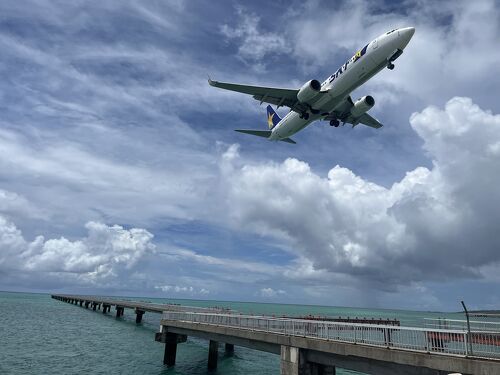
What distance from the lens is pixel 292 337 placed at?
2436 cm

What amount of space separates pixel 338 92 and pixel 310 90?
299cm

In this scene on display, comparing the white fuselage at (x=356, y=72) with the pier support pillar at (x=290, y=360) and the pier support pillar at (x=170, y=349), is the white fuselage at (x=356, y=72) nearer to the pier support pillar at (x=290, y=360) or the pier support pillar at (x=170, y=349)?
the pier support pillar at (x=290, y=360)

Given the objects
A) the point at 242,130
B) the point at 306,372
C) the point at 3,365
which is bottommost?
the point at 3,365

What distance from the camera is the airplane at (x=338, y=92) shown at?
35.8 meters

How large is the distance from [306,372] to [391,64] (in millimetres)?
28207

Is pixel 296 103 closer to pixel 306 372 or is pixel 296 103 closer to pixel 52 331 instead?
pixel 306 372

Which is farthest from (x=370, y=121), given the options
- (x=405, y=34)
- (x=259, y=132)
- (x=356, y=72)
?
(x=405, y=34)

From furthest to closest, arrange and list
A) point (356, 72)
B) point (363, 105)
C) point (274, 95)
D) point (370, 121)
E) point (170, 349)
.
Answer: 1. point (370, 121)
2. point (363, 105)
3. point (274, 95)
4. point (170, 349)
5. point (356, 72)

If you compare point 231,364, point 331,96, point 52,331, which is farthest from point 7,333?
point 331,96

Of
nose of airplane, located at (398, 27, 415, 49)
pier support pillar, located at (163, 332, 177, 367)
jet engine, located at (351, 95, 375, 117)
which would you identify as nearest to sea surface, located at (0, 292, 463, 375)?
pier support pillar, located at (163, 332, 177, 367)

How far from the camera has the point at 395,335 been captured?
1950 centimetres

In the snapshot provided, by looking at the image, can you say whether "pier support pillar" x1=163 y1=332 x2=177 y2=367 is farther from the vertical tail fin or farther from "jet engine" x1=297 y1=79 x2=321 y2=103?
the vertical tail fin

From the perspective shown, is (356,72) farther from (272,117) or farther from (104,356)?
(104,356)

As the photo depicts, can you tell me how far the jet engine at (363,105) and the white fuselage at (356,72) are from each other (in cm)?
456
